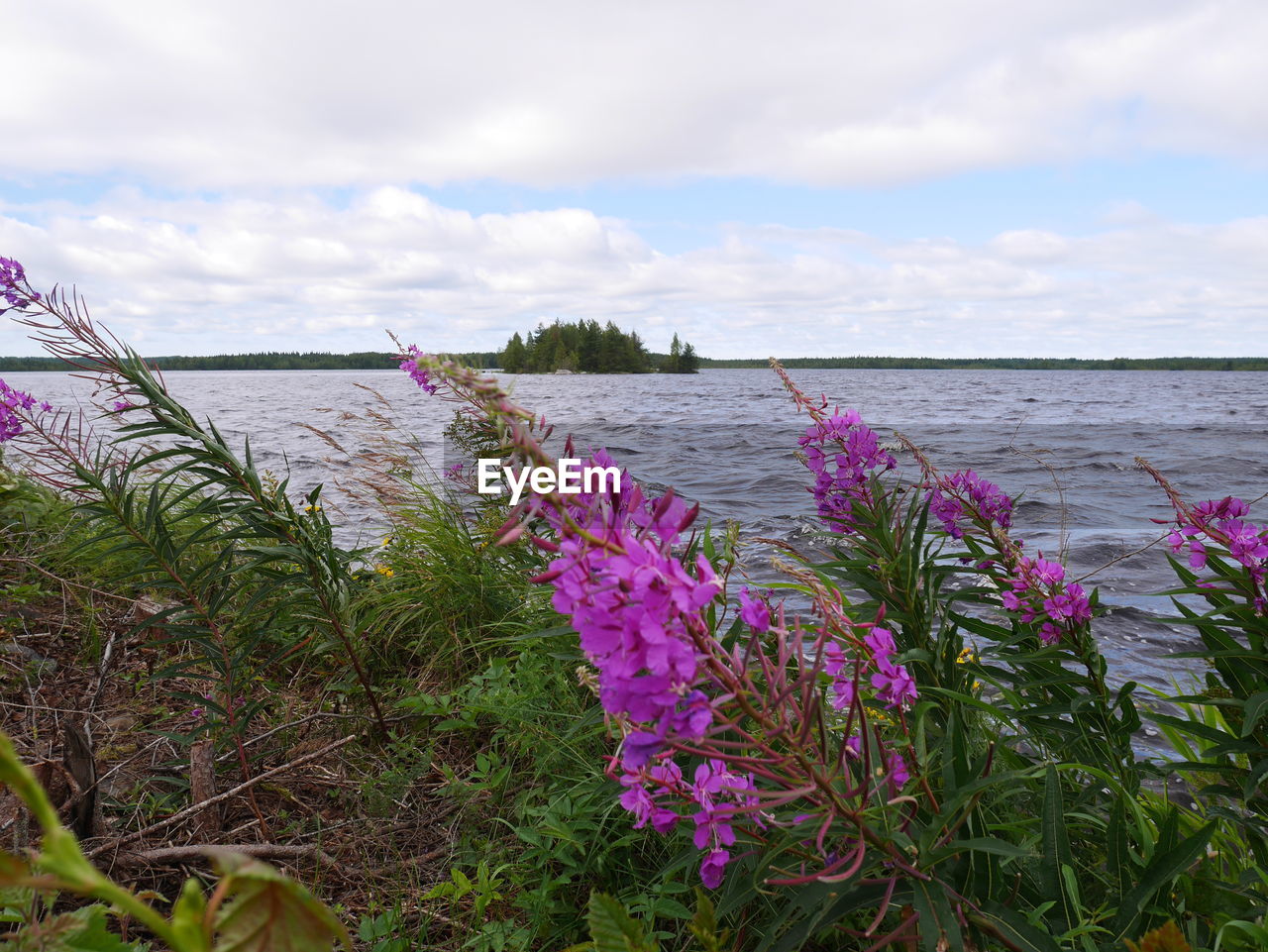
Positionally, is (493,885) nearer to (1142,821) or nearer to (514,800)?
(514,800)

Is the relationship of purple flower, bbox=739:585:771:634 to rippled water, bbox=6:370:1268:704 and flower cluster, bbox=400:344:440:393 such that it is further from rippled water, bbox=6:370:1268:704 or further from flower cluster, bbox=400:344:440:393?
flower cluster, bbox=400:344:440:393

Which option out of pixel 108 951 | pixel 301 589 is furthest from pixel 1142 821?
pixel 301 589

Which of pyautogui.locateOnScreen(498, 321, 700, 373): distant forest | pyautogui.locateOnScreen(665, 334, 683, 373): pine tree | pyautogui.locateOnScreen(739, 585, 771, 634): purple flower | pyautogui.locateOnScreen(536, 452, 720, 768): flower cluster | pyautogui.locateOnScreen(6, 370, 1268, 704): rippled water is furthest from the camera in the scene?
pyautogui.locateOnScreen(665, 334, 683, 373): pine tree

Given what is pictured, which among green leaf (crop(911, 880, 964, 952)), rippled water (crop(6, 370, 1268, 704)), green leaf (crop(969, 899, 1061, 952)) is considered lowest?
rippled water (crop(6, 370, 1268, 704))

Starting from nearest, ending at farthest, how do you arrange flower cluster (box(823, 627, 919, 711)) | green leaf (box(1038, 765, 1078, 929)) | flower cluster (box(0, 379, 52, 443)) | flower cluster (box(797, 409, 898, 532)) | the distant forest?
green leaf (box(1038, 765, 1078, 929)) → flower cluster (box(823, 627, 919, 711)) → flower cluster (box(797, 409, 898, 532)) → flower cluster (box(0, 379, 52, 443)) → the distant forest

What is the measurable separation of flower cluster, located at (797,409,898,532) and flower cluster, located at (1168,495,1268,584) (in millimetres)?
773

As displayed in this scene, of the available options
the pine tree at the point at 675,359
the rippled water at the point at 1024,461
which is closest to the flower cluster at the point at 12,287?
the rippled water at the point at 1024,461

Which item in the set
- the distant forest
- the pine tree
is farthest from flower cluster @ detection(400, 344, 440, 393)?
the pine tree

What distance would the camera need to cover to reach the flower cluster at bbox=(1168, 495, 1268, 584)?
1869 mm

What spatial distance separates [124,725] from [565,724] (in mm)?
1712

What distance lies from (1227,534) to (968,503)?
2.22 feet

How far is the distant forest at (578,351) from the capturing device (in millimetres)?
69438

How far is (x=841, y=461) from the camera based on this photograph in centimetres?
236

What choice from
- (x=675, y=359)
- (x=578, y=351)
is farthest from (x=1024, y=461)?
(x=675, y=359)
